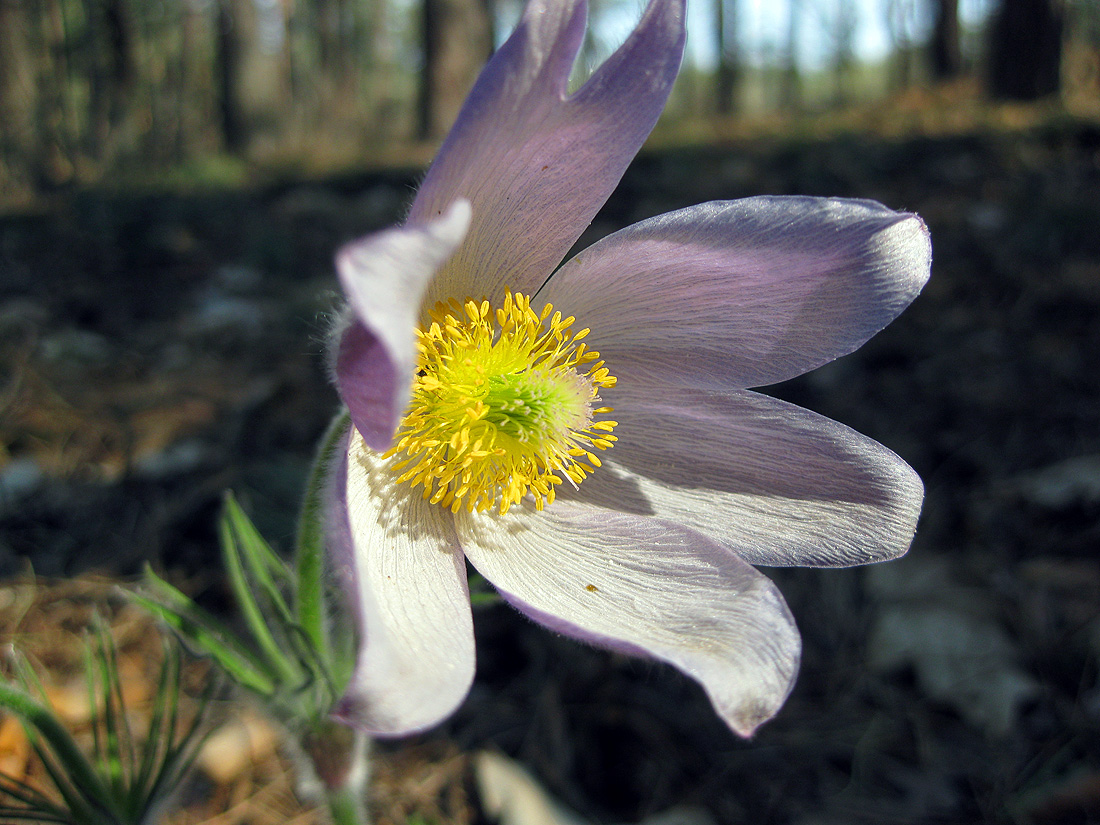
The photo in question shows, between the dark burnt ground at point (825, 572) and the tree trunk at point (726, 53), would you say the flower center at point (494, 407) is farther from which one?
the tree trunk at point (726, 53)

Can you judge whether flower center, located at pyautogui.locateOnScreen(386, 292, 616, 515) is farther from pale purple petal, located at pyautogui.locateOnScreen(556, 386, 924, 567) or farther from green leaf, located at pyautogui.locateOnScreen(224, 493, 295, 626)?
green leaf, located at pyautogui.locateOnScreen(224, 493, 295, 626)

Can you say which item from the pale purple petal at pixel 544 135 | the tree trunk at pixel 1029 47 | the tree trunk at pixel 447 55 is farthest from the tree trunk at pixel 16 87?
the tree trunk at pixel 1029 47

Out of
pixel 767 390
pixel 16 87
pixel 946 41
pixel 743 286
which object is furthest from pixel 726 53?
pixel 743 286

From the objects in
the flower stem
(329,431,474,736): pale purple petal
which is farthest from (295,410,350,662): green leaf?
the flower stem

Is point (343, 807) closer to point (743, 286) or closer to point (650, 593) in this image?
point (650, 593)

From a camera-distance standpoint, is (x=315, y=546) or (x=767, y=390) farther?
(x=767, y=390)

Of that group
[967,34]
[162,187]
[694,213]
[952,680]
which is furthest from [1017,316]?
[967,34]
